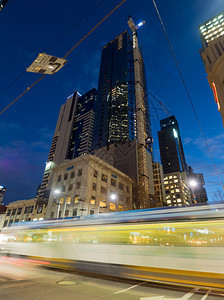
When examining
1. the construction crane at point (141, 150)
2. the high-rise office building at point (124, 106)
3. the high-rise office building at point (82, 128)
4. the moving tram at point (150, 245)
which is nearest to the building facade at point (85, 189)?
the construction crane at point (141, 150)

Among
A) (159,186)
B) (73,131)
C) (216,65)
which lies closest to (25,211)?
(159,186)

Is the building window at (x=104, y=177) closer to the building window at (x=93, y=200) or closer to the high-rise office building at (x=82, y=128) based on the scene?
the building window at (x=93, y=200)

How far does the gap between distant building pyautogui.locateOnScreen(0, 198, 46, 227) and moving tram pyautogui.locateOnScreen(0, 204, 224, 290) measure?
48.9 metres

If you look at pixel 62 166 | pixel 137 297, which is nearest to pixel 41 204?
pixel 62 166

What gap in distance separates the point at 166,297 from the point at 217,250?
2.18 m

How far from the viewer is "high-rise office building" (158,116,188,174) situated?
147500mm

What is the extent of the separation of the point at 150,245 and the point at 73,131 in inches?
5258

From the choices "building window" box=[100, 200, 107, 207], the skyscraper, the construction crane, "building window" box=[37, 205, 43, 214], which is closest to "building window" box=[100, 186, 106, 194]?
"building window" box=[100, 200, 107, 207]

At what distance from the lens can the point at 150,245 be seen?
6.47 meters

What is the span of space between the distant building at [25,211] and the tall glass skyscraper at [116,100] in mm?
38823

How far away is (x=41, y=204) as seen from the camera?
178 ft

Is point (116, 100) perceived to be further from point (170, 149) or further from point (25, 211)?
point (170, 149)

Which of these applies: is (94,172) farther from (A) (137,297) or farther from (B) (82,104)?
(B) (82,104)

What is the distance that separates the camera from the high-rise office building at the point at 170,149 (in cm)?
14750
